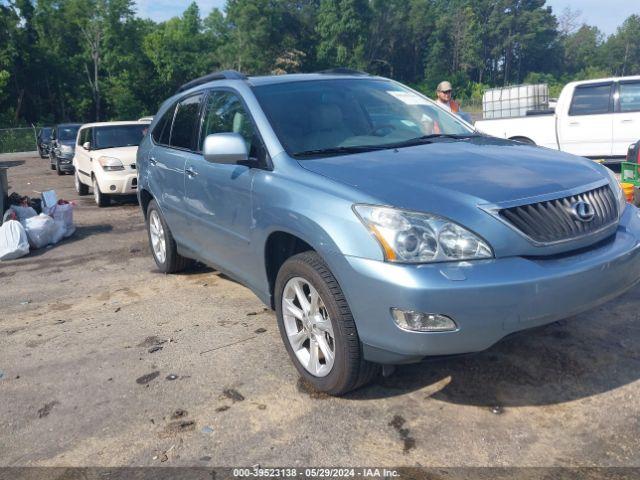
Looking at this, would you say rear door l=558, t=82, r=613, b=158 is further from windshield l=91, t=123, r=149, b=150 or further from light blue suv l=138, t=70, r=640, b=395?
windshield l=91, t=123, r=149, b=150

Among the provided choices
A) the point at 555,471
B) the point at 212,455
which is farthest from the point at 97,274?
the point at 555,471

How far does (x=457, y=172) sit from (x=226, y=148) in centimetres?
139

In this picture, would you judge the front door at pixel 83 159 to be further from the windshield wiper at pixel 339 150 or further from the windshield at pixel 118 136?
the windshield wiper at pixel 339 150

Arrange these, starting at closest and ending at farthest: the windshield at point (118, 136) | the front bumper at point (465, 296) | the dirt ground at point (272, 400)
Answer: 1. the front bumper at point (465, 296)
2. the dirt ground at point (272, 400)
3. the windshield at point (118, 136)

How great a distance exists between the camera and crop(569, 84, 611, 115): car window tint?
1118 cm

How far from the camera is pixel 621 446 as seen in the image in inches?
110

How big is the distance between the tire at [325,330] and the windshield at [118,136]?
957cm

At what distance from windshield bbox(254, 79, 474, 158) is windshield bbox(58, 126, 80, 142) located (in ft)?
59.9

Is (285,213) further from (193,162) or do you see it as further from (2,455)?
(2,455)

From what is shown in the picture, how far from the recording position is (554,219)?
118 inches

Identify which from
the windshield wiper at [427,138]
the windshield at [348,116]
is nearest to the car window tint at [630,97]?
the windshield at [348,116]

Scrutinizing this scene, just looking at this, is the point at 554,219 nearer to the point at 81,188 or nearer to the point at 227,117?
the point at 227,117

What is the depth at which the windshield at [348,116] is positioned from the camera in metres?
3.86

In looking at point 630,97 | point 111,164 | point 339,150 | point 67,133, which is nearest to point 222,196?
point 339,150
